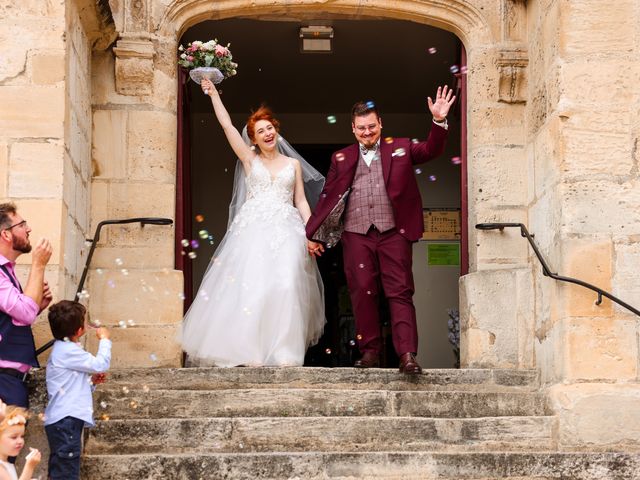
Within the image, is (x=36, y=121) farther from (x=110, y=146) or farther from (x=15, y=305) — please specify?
(x=15, y=305)

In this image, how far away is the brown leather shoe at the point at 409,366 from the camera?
24.3 ft

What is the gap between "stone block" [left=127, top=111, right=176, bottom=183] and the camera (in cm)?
838

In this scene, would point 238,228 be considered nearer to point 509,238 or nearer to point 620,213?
point 509,238

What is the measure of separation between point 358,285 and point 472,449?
1642 mm

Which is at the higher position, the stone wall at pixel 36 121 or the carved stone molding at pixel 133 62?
the carved stone molding at pixel 133 62

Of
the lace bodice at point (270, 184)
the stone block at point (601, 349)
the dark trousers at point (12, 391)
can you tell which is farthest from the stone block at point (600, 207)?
the dark trousers at point (12, 391)

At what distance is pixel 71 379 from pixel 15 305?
0.47m

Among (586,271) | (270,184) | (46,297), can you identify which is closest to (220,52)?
(270,184)

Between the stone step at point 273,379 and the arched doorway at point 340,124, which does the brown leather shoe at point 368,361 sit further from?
the arched doorway at point 340,124

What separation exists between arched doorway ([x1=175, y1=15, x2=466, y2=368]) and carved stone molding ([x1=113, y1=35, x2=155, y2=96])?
8.04 feet

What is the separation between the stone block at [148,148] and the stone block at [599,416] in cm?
312

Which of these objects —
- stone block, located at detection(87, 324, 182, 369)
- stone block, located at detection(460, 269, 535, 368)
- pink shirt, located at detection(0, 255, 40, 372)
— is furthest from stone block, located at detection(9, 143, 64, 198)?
stone block, located at detection(460, 269, 535, 368)

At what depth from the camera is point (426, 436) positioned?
267 inches

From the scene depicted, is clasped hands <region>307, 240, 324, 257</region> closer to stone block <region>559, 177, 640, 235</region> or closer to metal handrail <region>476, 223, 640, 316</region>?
metal handrail <region>476, 223, 640, 316</region>
